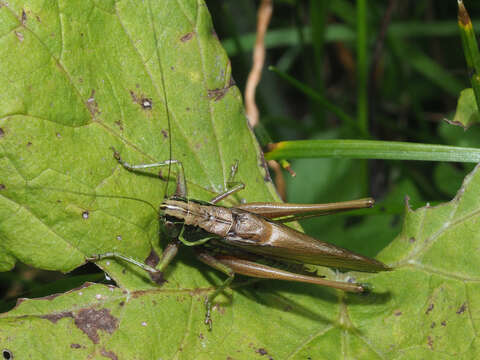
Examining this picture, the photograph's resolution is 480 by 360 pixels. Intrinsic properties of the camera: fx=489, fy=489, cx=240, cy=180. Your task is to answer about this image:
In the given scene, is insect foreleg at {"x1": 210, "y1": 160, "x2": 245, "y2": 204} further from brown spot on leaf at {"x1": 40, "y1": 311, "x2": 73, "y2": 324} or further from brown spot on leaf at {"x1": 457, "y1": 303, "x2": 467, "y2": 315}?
brown spot on leaf at {"x1": 457, "y1": 303, "x2": 467, "y2": 315}

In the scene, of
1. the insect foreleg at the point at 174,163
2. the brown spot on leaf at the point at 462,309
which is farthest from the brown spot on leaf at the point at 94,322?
the brown spot on leaf at the point at 462,309

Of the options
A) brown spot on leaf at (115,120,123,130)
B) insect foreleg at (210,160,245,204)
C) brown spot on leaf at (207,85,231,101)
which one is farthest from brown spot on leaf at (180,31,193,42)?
insect foreleg at (210,160,245,204)

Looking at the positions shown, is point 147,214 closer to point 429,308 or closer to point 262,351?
point 262,351

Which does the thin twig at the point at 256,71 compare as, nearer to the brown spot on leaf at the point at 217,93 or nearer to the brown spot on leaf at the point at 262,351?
the brown spot on leaf at the point at 217,93

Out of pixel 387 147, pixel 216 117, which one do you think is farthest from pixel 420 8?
pixel 216 117

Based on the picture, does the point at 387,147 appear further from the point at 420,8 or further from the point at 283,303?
the point at 420,8
